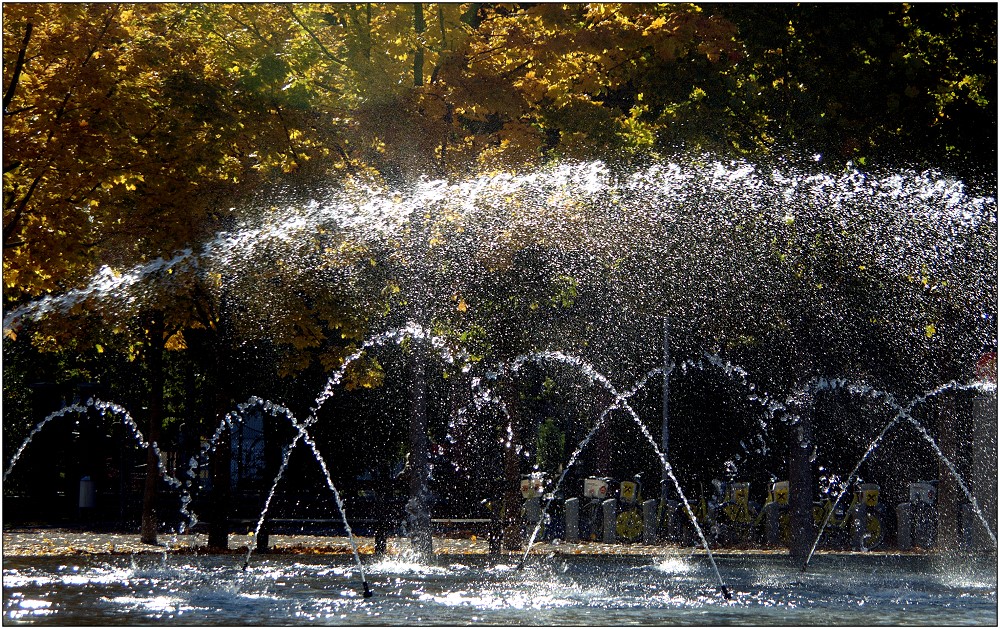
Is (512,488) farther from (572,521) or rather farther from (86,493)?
(86,493)

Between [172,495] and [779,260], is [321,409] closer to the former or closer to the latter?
[172,495]

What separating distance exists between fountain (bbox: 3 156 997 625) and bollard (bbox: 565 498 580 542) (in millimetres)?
446

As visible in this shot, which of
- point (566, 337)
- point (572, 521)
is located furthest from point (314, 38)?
point (572, 521)

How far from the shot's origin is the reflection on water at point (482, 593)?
9.03 metres

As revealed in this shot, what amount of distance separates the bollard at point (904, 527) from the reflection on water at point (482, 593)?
6.33m

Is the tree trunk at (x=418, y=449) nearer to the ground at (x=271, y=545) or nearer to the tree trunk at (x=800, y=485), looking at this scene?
the ground at (x=271, y=545)

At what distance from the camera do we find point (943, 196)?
656 inches

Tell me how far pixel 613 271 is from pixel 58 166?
8995 mm

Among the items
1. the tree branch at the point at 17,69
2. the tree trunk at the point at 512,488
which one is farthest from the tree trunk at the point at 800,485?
the tree branch at the point at 17,69

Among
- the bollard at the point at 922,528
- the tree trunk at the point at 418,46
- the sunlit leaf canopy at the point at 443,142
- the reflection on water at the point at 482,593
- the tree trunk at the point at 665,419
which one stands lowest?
the reflection on water at the point at 482,593

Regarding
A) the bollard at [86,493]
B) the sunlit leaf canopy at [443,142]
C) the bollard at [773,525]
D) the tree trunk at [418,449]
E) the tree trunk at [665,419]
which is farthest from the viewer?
the tree trunk at [665,419]

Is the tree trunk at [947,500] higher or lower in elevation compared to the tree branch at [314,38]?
lower

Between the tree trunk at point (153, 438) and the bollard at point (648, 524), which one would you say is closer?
the tree trunk at point (153, 438)

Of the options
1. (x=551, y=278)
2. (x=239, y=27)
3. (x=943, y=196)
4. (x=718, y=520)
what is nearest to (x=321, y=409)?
(x=718, y=520)
